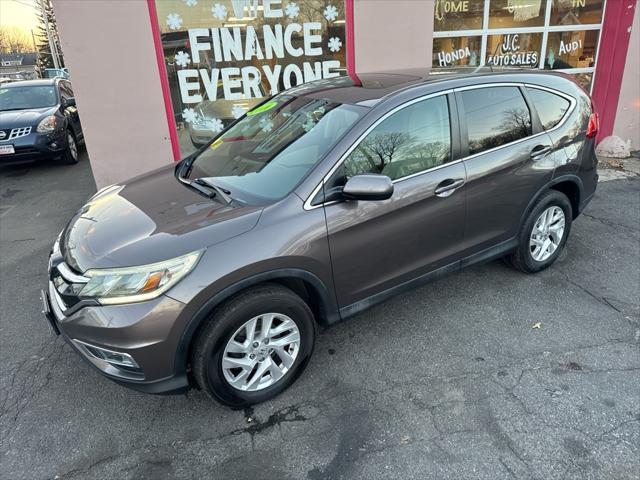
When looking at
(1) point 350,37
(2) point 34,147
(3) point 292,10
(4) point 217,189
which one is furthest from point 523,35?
(2) point 34,147

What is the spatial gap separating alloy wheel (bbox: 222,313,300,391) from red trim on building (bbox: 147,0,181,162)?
4301 millimetres

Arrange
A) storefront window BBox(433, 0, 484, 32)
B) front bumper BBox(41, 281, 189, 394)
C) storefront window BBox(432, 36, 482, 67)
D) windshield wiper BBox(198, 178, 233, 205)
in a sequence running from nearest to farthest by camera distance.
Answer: front bumper BBox(41, 281, 189, 394), windshield wiper BBox(198, 178, 233, 205), storefront window BBox(433, 0, 484, 32), storefront window BBox(432, 36, 482, 67)

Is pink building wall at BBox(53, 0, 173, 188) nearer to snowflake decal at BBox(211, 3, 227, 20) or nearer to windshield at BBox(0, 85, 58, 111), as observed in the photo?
snowflake decal at BBox(211, 3, 227, 20)

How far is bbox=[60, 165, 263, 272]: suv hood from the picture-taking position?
7.84ft

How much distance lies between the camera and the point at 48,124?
8156mm

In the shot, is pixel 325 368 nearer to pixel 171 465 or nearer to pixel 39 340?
pixel 171 465

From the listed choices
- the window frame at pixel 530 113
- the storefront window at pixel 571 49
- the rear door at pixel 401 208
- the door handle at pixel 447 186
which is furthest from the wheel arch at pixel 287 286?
the storefront window at pixel 571 49

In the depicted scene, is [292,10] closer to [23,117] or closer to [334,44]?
[334,44]

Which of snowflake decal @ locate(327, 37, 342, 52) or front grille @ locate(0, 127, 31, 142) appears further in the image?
front grille @ locate(0, 127, 31, 142)

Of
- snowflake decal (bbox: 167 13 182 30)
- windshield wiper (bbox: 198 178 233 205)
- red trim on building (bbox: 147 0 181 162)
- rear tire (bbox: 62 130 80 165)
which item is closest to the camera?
windshield wiper (bbox: 198 178 233 205)

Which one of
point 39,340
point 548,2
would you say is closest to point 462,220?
point 39,340

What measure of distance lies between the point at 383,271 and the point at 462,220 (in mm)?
723

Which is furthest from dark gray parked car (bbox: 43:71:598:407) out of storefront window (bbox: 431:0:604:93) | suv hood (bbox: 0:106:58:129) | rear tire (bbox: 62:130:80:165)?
rear tire (bbox: 62:130:80:165)

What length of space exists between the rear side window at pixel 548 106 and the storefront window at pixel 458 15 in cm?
352
